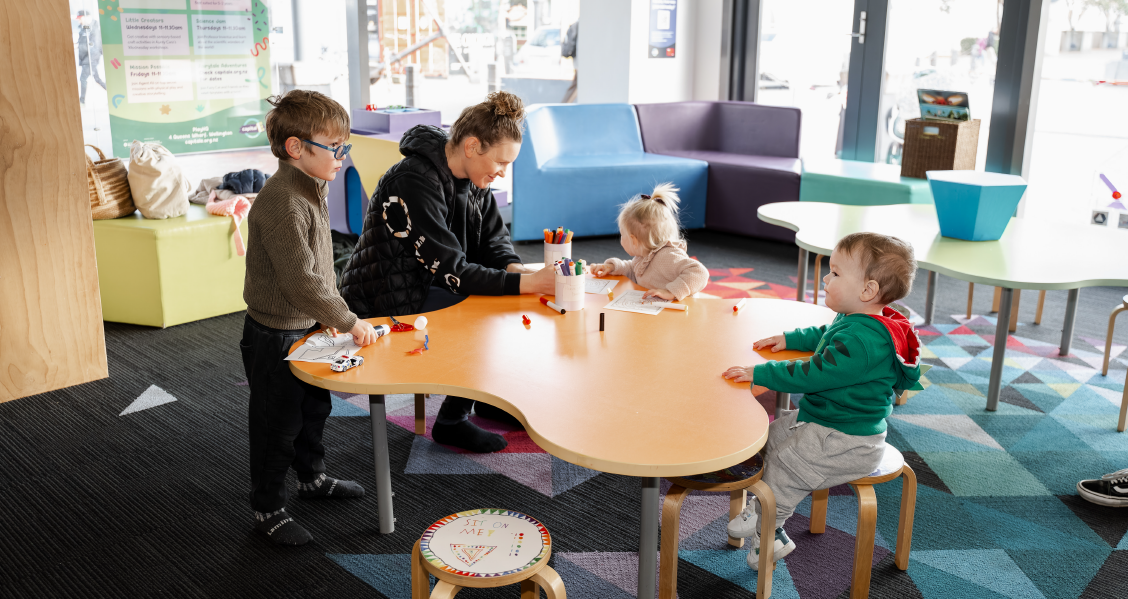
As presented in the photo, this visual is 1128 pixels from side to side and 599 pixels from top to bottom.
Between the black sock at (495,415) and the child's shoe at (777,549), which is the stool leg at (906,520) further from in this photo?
the black sock at (495,415)

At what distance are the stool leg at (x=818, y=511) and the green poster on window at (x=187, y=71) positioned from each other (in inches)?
162

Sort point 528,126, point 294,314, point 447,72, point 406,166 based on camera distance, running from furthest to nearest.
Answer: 1. point 447,72
2. point 528,126
3. point 406,166
4. point 294,314

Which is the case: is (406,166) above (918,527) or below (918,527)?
above

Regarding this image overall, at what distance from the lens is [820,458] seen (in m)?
1.94

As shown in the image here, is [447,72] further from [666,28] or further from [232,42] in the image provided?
[232,42]

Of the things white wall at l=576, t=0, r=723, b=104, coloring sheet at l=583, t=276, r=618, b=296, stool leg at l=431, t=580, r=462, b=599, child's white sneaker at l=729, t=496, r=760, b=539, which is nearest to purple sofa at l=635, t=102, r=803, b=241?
white wall at l=576, t=0, r=723, b=104


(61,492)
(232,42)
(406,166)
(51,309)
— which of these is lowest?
(61,492)

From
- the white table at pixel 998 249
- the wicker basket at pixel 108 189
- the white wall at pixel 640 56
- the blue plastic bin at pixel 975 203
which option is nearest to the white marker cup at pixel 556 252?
the white table at pixel 998 249

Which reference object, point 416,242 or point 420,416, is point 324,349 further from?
point 420,416

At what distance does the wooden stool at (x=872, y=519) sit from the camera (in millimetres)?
1980

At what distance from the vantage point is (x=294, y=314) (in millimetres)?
2170

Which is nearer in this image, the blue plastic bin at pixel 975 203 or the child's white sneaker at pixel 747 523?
the child's white sneaker at pixel 747 523

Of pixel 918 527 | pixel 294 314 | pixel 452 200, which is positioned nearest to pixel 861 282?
pixel 918 527

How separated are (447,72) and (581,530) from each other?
587cm
